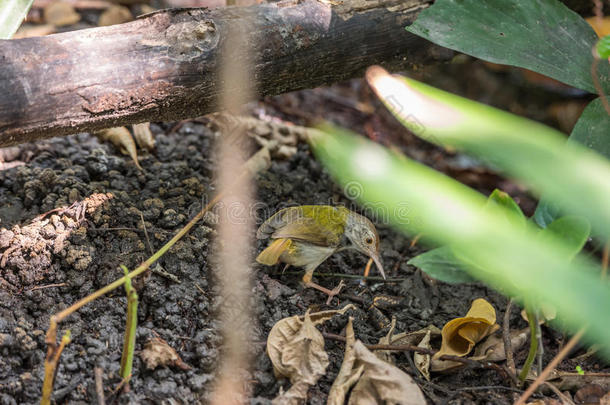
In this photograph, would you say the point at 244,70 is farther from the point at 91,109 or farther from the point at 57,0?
the point at 57,0

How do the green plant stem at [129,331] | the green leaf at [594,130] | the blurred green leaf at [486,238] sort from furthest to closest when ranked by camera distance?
the green leaf at [594,130] < the green plant stem at [129,331] < the blurred green leaf at [486,238]

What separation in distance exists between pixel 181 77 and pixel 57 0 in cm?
220

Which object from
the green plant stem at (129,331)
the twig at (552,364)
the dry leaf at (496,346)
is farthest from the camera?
the dry leaf at (496,346)

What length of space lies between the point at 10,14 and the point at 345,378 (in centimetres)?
197

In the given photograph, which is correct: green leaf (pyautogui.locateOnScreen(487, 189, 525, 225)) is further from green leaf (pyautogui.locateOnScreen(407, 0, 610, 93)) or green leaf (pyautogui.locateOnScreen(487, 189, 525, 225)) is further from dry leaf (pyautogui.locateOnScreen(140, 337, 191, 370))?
dry leaf (pyautogui.locateOnScreen(140, 337, 191, 370))

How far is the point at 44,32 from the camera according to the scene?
3441 mm

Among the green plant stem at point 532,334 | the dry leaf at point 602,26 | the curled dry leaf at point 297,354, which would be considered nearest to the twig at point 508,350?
the green plant stem at point 532,334

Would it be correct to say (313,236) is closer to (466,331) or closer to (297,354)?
(297,354)

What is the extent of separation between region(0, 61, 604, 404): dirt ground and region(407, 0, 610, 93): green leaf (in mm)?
931

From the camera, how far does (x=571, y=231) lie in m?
1.51

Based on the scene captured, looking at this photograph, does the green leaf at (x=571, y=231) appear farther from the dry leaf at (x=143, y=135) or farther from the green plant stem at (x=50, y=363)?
the dry leaf at (x=143, y=135)

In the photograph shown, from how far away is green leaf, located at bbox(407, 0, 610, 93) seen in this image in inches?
95.2

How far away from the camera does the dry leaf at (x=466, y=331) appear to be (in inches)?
80.8

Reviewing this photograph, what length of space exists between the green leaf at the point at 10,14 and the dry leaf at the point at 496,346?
2250mm
